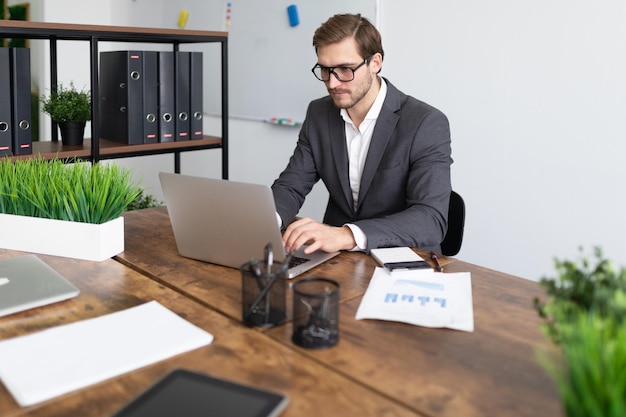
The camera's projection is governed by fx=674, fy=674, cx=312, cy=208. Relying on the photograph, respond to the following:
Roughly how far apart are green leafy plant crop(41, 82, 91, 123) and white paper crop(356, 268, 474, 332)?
1619 millimetres

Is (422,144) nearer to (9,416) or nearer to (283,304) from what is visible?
(283,304)

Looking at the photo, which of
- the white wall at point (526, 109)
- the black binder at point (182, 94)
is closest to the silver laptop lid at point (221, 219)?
the black binder at point (182, 94)

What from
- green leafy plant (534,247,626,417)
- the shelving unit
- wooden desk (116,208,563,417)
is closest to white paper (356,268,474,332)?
wooden desk (116,208,563,417)

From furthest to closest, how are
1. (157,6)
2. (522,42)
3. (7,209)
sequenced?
(157,6) → (522,42) → (7,209)

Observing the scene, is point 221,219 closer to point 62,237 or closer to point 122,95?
point 62,237

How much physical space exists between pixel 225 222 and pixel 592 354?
1017mm

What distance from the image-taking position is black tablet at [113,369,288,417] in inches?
36.5

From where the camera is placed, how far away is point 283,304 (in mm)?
1302

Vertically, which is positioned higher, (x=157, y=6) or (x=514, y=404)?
(x=157, y=6)

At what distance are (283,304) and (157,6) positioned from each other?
3896mm

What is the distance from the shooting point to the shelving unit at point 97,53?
7.79 feet

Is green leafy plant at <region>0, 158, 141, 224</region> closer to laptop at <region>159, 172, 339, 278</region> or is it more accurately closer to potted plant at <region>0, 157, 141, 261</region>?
potted plant at <region>0, 157, 141, 261</region>

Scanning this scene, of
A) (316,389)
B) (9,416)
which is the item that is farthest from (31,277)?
(316,389)

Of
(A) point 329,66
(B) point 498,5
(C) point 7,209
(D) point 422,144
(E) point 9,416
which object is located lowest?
(E) point 9,416
